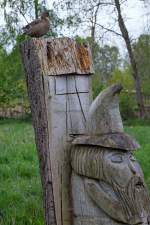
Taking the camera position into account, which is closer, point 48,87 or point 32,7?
point 48,87

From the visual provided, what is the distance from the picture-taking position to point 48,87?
288 cm

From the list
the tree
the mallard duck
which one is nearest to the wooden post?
the mallard duck

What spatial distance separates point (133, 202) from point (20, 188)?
3.68 metres

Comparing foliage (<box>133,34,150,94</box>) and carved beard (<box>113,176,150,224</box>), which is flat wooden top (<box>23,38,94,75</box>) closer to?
carved beard (<box>113,176,150,224</box>)

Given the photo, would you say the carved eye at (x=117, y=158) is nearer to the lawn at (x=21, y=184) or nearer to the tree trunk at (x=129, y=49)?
the lawn at (x=21, y=184)

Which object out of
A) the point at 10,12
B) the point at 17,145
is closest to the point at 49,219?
the point at 17,145

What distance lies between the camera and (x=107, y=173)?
8.71 feet

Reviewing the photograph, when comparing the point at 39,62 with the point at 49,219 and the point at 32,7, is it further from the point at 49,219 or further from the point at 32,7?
the point at 32,7

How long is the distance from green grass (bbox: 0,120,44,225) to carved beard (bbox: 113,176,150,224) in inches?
84.4

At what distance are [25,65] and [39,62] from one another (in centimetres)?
21

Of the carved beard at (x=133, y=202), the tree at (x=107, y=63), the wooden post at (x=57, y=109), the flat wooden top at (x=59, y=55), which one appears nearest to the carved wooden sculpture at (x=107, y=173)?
the carved beard at (x=133, y=202)

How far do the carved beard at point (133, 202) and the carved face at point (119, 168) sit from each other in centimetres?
3

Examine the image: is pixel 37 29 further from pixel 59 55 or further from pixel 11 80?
pixel 11 80

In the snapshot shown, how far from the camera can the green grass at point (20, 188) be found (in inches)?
195
